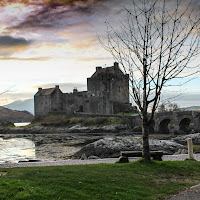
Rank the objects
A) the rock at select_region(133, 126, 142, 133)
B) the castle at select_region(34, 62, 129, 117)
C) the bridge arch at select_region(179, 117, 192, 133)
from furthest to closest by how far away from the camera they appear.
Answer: the castle at select_region(34, 62, 129, 117) → the rock at select_region(133, 126, 142, 133) → the bridge arch at select_region(179, 117, 192, 133)

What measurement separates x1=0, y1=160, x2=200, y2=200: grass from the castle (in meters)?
57.5

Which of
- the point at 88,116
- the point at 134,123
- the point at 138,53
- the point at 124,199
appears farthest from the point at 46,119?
the point at 124,199

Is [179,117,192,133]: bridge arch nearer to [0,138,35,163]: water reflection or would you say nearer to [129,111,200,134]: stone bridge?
[129,111,200,134]: stone bridge

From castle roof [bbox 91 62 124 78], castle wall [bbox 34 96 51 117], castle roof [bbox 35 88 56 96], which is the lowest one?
castle wall [bbox 34 96 51 117]

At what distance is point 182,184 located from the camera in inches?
347

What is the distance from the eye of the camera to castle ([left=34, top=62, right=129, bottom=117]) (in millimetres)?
69438

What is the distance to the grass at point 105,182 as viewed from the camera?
7.03 metres

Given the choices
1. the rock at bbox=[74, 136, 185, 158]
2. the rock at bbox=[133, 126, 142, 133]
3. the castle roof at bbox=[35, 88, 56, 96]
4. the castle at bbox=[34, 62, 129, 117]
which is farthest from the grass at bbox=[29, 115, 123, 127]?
the rock at bbox=[74, 136, 185, 158]

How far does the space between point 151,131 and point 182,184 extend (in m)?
50.6

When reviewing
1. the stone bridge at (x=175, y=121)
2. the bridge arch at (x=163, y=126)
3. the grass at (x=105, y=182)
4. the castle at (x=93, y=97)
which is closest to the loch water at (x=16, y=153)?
the grass at (x=105, y=182)

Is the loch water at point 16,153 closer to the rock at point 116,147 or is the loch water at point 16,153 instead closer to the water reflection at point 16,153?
the water reflection at point 16,153

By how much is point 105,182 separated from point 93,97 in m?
60.9

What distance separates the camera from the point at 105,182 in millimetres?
8461

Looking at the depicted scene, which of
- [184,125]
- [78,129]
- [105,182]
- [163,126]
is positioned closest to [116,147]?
[105,182]
